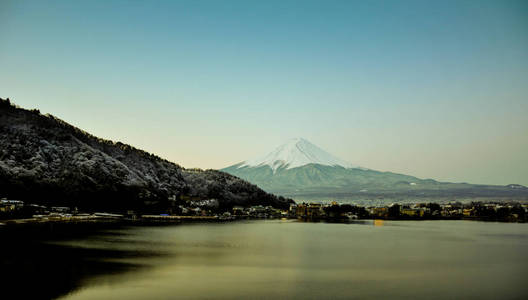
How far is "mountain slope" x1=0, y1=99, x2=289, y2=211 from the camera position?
252 ft

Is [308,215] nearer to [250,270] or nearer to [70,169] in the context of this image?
[70,169]

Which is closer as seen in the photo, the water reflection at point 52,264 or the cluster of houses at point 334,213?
the water reflection at point 52,264

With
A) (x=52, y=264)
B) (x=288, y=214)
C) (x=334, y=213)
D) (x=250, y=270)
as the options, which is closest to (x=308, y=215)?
(x=288, y=214)

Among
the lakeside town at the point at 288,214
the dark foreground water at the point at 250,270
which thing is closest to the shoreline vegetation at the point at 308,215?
the lakeside town at the point at 288,214

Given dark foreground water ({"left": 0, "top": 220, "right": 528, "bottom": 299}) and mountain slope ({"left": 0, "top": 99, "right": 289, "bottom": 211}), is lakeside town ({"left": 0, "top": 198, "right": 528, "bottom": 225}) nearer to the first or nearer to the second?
mountain slope ({"left": 0, "top": 99, "right": 289, "bottom": 211})

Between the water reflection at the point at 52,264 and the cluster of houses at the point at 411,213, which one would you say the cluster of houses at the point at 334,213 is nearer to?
the cluster of houses at the point at 411,213

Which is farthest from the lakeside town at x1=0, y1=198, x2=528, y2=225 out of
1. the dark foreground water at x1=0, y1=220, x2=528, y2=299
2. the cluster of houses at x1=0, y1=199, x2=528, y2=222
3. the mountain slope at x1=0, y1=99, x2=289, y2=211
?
the dark foreground water at x1=0, y1=220, x2=528, y2=299

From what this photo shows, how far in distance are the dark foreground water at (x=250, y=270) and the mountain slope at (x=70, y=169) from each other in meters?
31.7

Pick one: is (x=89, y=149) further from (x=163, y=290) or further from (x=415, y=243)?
(x=163, y=290)

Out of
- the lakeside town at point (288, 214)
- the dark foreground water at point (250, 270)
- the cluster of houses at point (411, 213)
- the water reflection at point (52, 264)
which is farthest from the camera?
the cluster of houses at point (411, 213)

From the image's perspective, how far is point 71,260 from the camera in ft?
109

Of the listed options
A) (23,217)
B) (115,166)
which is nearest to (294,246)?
(23,217)

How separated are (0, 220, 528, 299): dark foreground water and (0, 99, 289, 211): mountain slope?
3170 cm

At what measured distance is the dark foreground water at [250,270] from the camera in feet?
83.0
